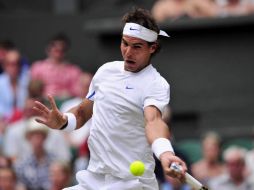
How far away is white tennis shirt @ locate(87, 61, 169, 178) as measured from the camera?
23.9 feet

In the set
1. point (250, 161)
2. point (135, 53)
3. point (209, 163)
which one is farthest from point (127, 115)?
point (250, 161)

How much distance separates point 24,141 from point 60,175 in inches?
49.5

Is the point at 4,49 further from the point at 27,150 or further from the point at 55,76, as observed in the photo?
the point at 27,150

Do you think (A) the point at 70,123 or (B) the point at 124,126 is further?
(A) the point at 70,123

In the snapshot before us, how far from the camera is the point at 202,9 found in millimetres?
13977

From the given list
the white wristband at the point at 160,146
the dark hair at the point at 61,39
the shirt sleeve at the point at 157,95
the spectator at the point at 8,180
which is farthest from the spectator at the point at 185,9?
the white wristband at the point at 160,146

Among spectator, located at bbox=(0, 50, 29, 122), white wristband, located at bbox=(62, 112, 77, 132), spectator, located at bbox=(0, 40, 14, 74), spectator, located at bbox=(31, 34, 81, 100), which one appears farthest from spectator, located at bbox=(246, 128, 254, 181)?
white wristband, located at bbox=(62, 112, 77, 132)

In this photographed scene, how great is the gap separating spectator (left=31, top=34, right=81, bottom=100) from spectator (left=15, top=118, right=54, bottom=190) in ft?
5.87

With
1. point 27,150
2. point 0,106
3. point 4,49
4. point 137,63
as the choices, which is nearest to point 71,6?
point 4,49

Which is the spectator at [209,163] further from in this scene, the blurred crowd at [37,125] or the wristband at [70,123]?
the wristband at [70,123]

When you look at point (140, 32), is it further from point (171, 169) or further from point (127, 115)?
point (171, 169)

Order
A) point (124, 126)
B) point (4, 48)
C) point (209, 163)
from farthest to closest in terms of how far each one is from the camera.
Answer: point (4, 48), point (209, 163), point (124, 126)

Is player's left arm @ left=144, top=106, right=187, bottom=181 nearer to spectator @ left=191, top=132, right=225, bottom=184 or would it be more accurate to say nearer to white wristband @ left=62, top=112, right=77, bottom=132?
white wristband @ left=62, top=112, right=77, bottom=132

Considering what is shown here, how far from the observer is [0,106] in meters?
13.7
